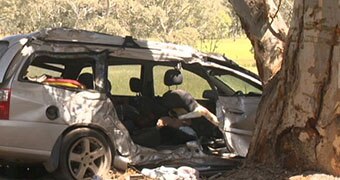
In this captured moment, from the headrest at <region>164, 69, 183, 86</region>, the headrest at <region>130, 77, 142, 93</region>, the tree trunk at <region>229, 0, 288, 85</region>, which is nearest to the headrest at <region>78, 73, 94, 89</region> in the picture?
the headrest at <region>130, 77, 142, 93</region>

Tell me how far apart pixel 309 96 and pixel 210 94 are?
3554mm

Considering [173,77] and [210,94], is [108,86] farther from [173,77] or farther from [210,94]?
[210,94]

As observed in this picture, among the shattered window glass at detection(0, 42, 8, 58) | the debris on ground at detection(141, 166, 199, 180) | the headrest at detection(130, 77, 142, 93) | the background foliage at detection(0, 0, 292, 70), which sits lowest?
the debris on ground at detection(141, 166, 199, 180)

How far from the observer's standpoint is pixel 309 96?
538cm

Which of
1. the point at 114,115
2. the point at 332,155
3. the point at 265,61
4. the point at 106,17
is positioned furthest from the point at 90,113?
the point at 106,17

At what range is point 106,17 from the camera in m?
50.0

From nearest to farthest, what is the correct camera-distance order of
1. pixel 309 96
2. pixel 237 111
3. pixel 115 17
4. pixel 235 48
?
pixel 309 96
pixel 237 111
pixel 115 17
pixel 235 48

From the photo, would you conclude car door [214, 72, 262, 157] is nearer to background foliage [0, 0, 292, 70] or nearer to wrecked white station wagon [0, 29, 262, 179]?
wrecked white station wagon [0, 29, 262, 179]

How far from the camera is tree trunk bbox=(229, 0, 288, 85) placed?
8.14m

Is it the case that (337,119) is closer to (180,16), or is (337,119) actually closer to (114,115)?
(114,115)

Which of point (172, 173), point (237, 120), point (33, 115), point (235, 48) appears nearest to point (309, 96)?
point (172, 173)

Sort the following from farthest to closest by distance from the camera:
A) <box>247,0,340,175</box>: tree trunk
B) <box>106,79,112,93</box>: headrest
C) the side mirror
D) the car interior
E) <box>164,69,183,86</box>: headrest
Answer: the side mirror
<box>164,69,183,86</box>: headrest
the car interior
<box>106,79,112,93</box>: headrest
<box>247,0,340,175</box>: tree trunk

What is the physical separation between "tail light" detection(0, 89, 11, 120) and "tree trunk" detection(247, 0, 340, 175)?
295 cm

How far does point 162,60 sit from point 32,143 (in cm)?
209
